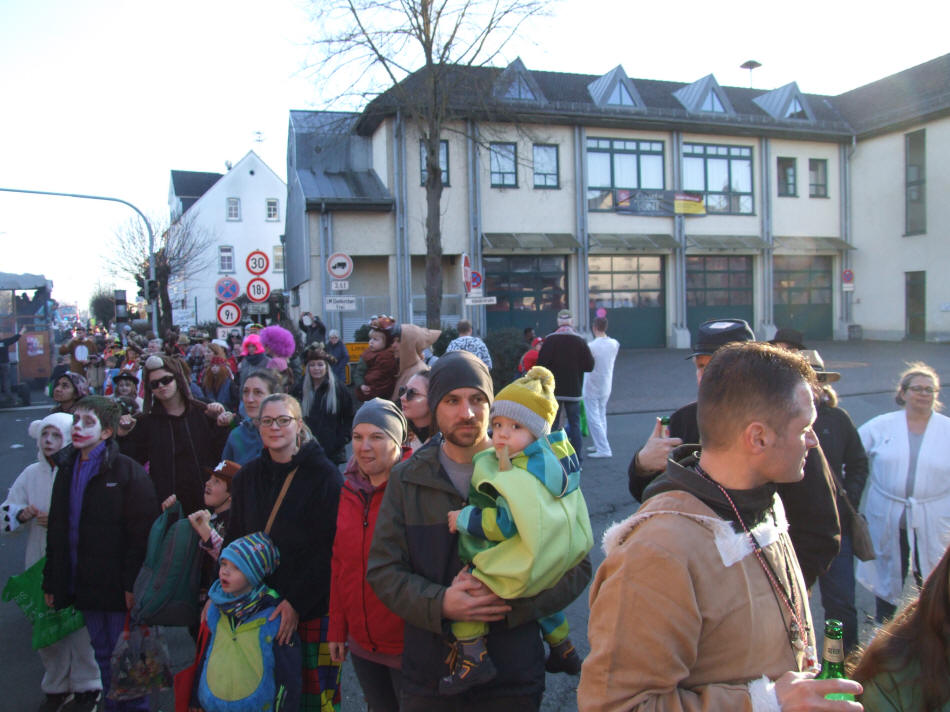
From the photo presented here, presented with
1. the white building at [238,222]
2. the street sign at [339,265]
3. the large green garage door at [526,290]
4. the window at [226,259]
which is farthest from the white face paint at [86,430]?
the window at [226,259]

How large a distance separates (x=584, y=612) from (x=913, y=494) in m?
2.27

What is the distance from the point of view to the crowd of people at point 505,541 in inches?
58.1

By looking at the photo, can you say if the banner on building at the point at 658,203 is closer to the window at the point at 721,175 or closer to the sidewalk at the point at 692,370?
the window at the point at 721,175

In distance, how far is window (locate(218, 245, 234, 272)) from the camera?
4853cm

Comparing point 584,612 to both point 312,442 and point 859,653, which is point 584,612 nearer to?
point 312,442

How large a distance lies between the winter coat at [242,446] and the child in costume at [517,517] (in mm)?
2580

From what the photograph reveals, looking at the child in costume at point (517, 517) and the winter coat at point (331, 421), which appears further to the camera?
the winter coat at point (331, 421)

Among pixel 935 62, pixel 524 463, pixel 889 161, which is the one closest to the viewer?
pixel 524 463

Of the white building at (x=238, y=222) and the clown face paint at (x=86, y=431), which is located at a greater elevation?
the white building at (x=238, y=222)

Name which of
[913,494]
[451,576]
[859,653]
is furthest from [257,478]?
[913,494]

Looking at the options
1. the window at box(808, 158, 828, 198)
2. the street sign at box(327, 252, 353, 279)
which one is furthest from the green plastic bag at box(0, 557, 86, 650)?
the window at box(808, 158, 828, 198)

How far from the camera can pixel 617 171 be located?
90.3 feet

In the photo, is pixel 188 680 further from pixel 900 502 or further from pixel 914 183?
pixel 914 183

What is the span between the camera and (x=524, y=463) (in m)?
2.44
